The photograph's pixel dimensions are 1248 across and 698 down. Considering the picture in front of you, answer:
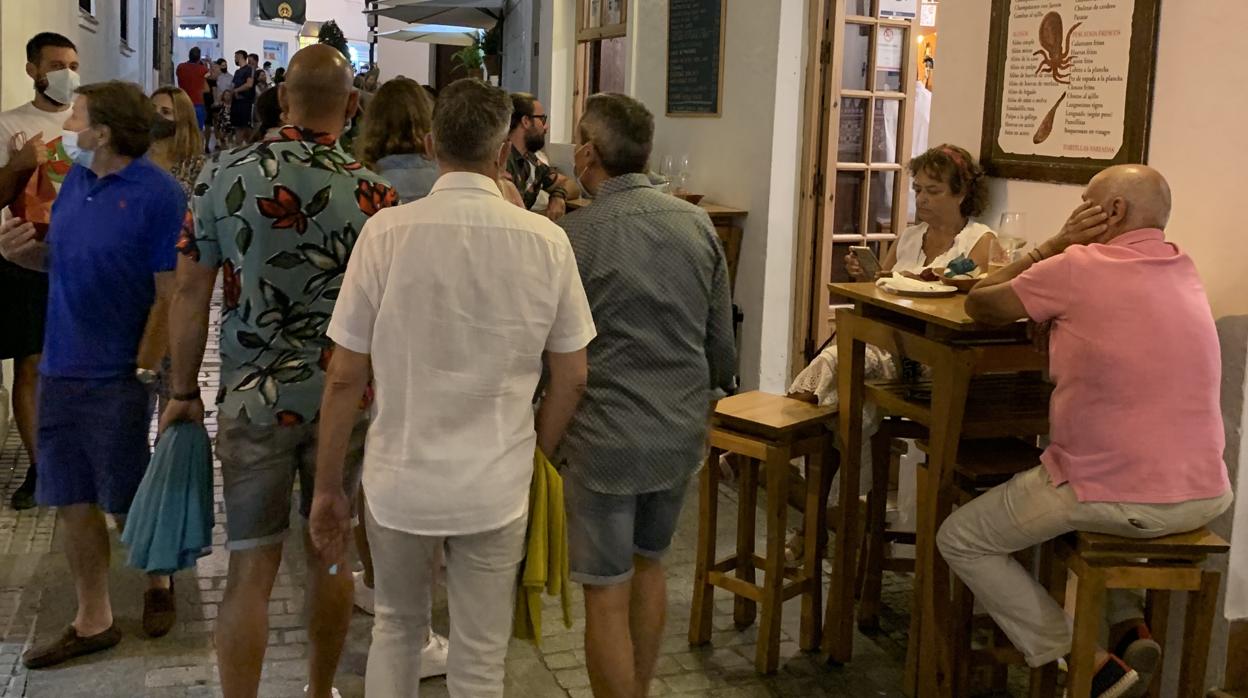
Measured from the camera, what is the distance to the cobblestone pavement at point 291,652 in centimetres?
322

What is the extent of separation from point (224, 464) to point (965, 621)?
1886mm

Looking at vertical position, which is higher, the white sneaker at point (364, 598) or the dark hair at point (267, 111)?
the dark hair at point (267, 111)

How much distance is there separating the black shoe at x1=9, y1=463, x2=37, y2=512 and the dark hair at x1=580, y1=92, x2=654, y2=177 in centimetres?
299

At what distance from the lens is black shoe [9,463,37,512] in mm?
4512

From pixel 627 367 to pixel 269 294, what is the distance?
763mm

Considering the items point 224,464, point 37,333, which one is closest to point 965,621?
point 224,464

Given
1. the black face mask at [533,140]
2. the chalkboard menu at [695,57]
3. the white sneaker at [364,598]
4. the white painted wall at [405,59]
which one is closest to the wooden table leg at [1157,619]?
the white sneaker at [364,598]

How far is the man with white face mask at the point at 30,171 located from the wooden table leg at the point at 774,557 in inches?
100

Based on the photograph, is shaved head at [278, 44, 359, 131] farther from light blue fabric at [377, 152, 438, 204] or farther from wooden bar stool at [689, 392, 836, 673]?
wooden bar stool at [689, 392, 836, 673]

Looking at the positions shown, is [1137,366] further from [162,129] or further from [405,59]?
[405,59]

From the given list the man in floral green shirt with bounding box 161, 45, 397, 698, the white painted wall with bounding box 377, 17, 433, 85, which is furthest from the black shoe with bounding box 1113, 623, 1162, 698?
the white painted wall with bounding box 377, 17, 433, 85

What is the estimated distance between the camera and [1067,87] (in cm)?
362

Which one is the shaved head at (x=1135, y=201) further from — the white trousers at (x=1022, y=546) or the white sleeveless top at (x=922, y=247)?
the white sleeveless top at (x=922, y=247)

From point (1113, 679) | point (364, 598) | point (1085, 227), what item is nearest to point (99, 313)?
point (364, 598)
